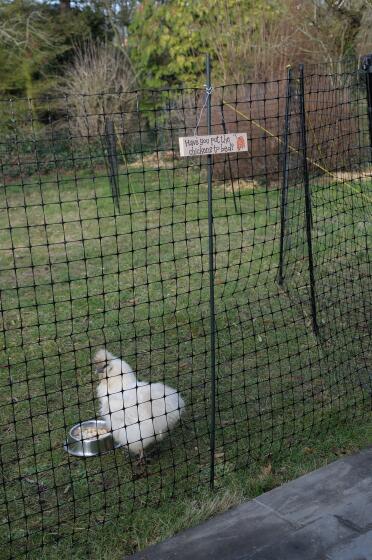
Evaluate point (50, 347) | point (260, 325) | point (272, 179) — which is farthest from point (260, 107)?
point (50, 347)

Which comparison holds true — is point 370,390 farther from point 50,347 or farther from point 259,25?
point 259,25

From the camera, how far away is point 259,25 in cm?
1291

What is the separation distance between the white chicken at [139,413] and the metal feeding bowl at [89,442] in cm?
6

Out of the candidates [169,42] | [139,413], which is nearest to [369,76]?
[139,413]

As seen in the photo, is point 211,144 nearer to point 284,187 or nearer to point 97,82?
point 284,187

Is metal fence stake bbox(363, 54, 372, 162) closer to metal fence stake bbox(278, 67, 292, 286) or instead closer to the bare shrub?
metal fence stake bbox(278, 67, 292, 286)

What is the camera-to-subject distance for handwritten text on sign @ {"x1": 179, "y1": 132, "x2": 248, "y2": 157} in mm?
2775

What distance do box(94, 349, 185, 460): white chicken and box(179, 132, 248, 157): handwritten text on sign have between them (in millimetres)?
1250

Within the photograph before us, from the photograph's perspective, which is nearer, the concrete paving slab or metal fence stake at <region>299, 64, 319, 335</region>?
the concrete paving slab

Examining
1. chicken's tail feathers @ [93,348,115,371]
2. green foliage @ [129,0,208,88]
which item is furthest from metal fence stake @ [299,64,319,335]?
green foliage @ [129,0,208,88]

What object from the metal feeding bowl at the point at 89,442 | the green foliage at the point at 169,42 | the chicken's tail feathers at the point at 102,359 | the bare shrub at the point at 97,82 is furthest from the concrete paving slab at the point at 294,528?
the green foliage at the point at 169,42

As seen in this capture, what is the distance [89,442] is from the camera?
3.47 metres

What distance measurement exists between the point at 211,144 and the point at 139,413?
56.6 inches

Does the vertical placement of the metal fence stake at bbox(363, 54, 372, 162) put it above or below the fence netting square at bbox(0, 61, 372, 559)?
above
